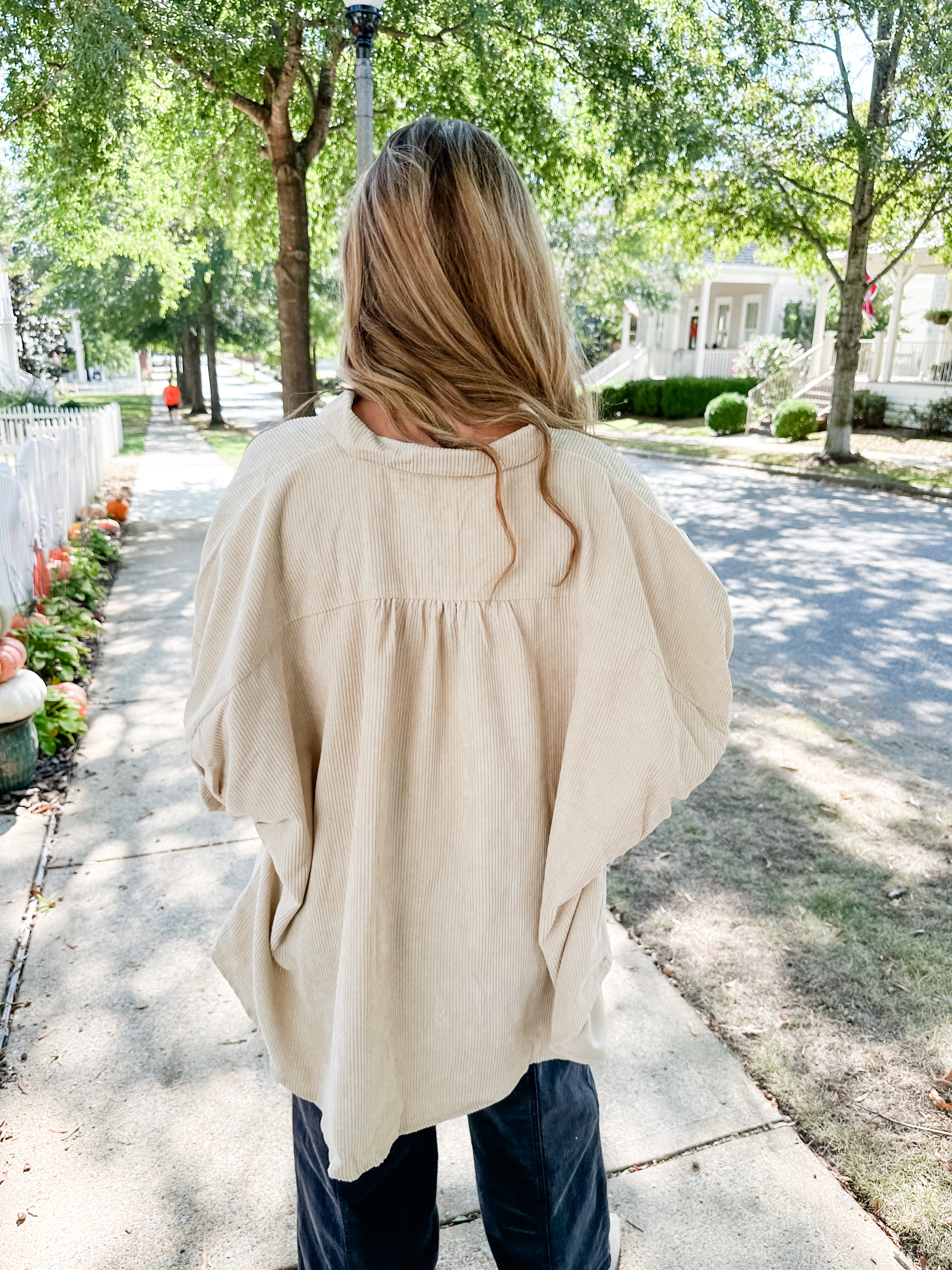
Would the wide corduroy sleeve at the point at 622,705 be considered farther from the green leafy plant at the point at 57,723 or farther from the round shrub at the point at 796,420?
the round shrub at the point at 796,420

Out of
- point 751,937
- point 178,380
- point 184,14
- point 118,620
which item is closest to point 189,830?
point 751,937

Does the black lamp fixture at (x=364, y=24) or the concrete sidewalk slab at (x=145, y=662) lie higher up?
the black lamp fixture at (x=364, y=24)

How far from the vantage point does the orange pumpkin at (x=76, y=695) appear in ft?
15.0

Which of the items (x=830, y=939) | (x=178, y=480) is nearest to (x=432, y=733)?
(x=830, y=939)

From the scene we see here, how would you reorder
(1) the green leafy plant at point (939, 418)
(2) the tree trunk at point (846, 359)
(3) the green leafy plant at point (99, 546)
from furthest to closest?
(1) the green leafy plant at point (939, 418) < (2) the tree trunk at point (846, 359) < (3) the green leafy plant at point (99, 546)

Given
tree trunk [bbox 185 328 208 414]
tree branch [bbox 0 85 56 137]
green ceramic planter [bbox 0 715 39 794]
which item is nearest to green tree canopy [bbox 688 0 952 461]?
tree branch [bbox 0 85 56 137]

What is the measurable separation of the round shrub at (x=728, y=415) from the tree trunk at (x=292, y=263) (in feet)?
47.2

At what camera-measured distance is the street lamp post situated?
6742mm

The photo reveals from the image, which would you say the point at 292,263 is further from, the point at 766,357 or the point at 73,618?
the point at 766,357

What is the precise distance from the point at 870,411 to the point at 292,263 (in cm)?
1570

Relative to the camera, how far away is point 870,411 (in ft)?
67.7

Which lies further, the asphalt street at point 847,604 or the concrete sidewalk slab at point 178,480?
the concrete sidewalk slab at point 178,480

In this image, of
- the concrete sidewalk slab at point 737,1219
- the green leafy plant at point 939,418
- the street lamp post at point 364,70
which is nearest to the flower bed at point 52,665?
the concrete sidewalk slab at point 737,1219

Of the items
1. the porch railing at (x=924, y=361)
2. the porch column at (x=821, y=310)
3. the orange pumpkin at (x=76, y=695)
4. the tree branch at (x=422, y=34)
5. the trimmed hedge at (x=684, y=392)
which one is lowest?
the orange pumpkin at (x=76, y=695)
